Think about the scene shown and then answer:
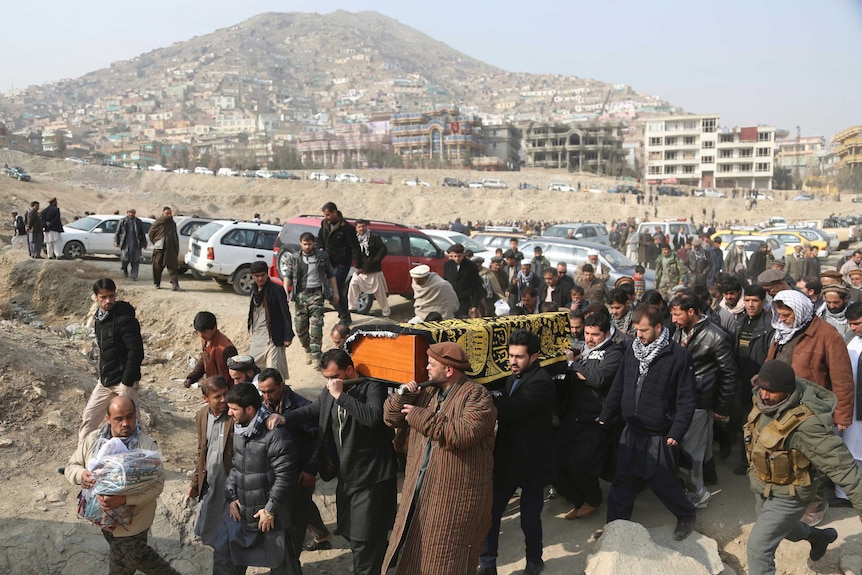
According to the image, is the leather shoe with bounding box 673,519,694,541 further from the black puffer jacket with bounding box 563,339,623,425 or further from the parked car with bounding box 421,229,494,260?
the parked car with bounding box 421,229,494,260

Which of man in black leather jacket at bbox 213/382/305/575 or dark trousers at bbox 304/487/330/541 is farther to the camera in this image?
dark trousers at bbox 304/487/330/541

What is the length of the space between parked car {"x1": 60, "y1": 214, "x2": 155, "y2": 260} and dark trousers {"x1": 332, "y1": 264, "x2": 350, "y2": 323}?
408 inches

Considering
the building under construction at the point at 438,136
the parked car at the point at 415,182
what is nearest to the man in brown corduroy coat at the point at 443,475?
the parked car at the point at 415,182

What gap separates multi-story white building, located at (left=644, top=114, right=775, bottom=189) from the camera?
3875 inches

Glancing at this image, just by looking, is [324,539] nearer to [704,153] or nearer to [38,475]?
[38,475]

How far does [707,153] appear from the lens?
10312 centimetres

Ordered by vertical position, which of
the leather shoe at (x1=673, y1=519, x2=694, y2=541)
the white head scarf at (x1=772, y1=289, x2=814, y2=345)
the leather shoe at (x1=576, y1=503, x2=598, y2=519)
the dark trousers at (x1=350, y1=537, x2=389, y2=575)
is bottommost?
the leather shoe at (x1=576, y1=503, x2=598, y2=519)

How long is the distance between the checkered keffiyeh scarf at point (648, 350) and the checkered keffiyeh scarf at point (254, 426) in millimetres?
→ 2696

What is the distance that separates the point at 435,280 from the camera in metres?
8.48

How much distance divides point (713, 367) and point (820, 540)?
1.41 m

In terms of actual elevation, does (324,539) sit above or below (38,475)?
below

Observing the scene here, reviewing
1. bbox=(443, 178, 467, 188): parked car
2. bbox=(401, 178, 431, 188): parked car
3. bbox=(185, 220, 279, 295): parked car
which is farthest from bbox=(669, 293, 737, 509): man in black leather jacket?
bbox=(443, 178, 467, 188): parked car

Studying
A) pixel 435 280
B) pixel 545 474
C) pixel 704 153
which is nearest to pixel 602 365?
pixel 545 474

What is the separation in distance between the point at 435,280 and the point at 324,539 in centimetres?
365
